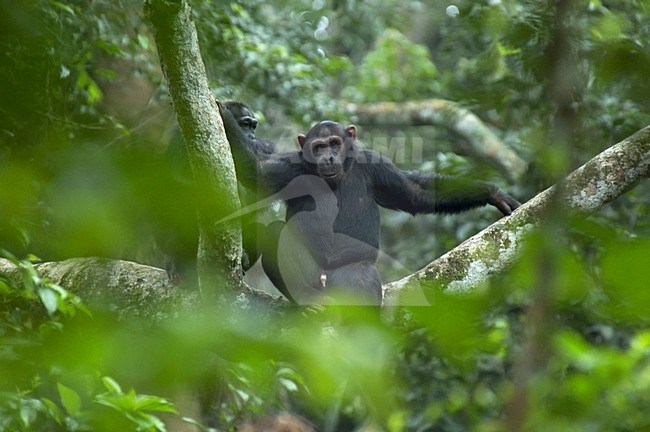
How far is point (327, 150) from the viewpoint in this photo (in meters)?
5.20

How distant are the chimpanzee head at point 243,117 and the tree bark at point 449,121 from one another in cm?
348

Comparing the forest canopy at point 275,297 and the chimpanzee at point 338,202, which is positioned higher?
the forest canopy at point 275,297

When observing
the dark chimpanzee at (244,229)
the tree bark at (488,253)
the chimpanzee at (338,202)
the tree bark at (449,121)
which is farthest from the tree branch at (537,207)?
the tree bark at (449,121)

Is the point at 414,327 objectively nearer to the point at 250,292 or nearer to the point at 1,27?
the point at 1,27

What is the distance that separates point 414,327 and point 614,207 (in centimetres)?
542

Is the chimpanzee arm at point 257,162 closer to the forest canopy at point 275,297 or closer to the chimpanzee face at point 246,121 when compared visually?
the chimpanzee face at point 246,121

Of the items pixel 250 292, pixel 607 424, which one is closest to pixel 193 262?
pixel 250 292

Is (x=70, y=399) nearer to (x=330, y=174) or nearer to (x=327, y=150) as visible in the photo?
(x=330, y=174)

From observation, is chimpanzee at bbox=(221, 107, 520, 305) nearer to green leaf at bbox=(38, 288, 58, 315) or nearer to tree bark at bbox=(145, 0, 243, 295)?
tree bark at bbox=(145, 0, 243, 295)

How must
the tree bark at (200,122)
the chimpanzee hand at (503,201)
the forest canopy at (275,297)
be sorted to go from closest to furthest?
the forest canopy at (275,297), the tree bark at (200,122), the chimpanzee hand at (503,201)

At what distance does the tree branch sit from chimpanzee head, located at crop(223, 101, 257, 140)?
1.32 m

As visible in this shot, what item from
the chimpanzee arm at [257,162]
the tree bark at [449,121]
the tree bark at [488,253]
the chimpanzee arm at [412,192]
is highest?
the chimpanzee arm at [257,162]

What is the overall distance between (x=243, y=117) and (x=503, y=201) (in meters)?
1.68

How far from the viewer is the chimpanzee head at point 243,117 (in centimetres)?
488
